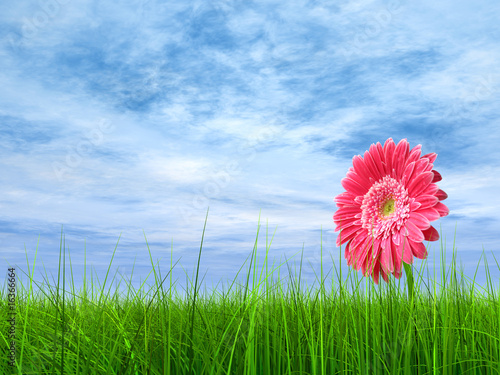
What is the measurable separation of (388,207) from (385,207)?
0.01 metres

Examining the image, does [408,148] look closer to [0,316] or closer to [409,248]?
[409,248]

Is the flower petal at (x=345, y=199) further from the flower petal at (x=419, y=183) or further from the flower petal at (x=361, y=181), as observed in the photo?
the flower petal at (x=419, y=183)

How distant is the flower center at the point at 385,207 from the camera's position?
6.73 feet

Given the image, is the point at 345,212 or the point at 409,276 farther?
the point at 345,212

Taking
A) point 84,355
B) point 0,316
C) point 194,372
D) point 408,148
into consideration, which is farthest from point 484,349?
point 0,316

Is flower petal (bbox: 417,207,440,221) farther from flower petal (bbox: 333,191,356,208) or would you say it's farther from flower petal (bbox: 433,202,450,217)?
flower petal (bbox: 333,191,356,208)

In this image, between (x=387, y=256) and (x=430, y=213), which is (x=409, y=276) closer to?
(x=387, y=256)

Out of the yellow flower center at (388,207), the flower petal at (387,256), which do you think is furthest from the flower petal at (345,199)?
the flower petal at (387,256)

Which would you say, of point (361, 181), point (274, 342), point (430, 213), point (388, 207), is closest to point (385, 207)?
point (388, 207)

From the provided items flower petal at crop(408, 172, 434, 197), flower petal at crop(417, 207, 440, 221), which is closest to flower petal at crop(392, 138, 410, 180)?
flower petal at crop(408, 172, 434, 197)

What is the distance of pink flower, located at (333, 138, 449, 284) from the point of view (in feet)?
6.29

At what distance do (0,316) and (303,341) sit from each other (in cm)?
154

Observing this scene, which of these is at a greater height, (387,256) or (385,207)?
(385,207)

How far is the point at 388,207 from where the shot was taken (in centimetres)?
215
